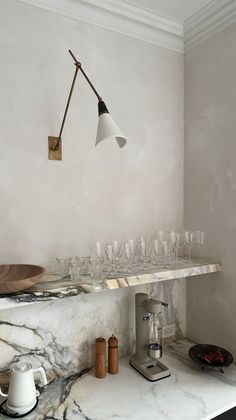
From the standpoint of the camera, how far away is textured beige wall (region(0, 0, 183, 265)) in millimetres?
1396

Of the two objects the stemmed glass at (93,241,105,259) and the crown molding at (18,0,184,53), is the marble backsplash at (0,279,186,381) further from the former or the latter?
the crown molding at (18,0,184,53)

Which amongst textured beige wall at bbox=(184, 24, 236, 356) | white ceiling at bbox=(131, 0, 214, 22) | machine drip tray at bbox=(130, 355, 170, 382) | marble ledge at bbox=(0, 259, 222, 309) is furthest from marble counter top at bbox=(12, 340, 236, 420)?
white ceiling at bbox=(131, 0, 214, 22)

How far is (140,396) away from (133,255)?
2.07 ft

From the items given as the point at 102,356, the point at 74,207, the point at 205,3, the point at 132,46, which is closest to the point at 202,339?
the point at 102,356

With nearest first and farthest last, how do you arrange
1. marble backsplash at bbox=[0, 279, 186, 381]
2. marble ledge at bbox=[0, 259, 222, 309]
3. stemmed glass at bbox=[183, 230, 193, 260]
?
marble ledge at bbox=[0, 259, 222, 309] < marble backsplash at bbox=[0, 279, 186, 381] < stemmed glass at bbox=[183, 230, 193, 260]

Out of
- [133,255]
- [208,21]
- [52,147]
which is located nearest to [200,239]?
[133,255]

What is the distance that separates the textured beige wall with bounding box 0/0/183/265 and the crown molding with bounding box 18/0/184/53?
0.13 ft

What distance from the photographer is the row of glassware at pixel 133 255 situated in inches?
55.8

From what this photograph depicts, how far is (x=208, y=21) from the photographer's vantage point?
169 centimetres

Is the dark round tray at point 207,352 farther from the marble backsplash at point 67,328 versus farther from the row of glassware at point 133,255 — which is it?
the row of glassware at point 133,255

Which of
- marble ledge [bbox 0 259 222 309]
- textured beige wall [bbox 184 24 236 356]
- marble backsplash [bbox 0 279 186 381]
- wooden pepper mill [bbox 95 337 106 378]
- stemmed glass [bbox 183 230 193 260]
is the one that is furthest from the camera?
stemmed glass [bbox 183 230 193 260]

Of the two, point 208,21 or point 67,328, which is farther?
point 208,21

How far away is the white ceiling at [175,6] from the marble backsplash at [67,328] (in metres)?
1.56

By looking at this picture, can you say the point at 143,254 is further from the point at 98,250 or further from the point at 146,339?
the point at 146,339
